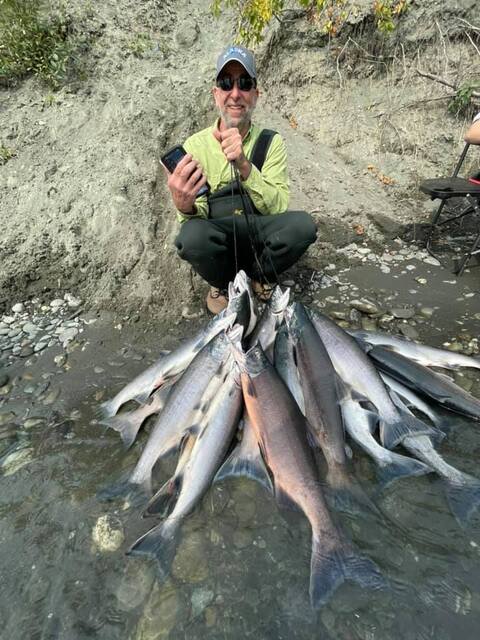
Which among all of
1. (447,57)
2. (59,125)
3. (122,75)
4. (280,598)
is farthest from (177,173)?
(447,57)

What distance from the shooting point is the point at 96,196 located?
200 inches

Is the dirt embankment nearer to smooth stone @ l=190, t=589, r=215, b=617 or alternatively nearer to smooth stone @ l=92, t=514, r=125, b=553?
smooth stone @ l=92, t=514, r=125, b=553

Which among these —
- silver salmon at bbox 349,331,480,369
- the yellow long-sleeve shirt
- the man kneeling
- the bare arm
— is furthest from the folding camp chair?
the yellow long-sleeve shirt

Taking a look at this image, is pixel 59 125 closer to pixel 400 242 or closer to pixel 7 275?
pixel 7 275

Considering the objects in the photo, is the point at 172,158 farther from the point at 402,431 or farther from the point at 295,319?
the point at 402,431

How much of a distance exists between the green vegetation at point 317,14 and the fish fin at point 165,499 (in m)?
6.38

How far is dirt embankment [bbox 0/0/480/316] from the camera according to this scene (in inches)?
183

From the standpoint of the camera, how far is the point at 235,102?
3.51 meters

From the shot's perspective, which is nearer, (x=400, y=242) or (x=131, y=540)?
(x=131, y=540)

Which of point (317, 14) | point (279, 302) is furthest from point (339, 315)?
point (317, 14)

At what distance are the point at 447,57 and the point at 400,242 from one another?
3.73m

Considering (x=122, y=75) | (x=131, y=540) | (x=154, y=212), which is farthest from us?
(x=122, y=75)

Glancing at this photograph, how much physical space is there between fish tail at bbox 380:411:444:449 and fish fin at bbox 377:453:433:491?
0.13 metres

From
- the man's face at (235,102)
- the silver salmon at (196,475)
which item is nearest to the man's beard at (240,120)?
the man's face at (235,102)
